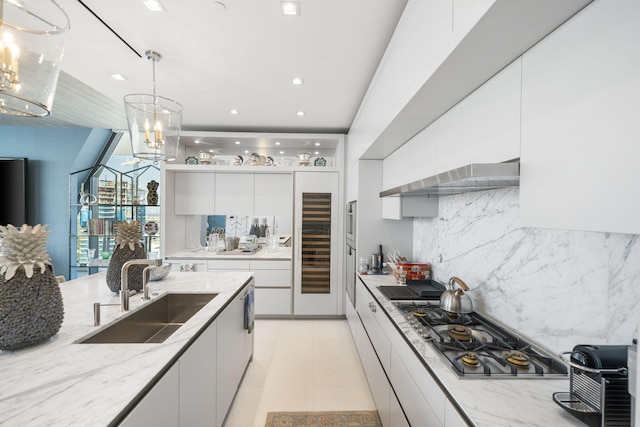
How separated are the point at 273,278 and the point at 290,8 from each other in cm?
323

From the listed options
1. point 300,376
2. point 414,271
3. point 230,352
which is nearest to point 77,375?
point 230,352

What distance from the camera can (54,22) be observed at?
114 centimetres

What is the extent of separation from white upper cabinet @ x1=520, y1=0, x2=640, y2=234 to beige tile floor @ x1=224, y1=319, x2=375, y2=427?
6.87 ft

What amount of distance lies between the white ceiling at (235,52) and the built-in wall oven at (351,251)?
3.90ft

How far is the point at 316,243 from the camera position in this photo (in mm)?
4121

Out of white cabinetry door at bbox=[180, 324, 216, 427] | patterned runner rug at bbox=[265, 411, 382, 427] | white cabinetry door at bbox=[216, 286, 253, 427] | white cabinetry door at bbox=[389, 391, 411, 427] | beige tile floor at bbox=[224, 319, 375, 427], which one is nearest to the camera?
white cabinetry door at bbox=[180, 324, 216, 427]

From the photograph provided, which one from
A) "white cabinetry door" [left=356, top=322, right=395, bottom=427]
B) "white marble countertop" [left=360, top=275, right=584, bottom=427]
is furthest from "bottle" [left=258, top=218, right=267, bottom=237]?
"white marble countertop" [left=360, top=275, right=584, bottom=427]

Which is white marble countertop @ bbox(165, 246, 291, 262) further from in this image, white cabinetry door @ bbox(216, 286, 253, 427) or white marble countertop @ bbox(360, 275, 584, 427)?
white marble countertop @ bbox(360, 275, 584, 427)

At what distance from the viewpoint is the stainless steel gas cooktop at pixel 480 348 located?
1.14m

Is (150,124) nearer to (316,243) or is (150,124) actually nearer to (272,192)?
(272,192)

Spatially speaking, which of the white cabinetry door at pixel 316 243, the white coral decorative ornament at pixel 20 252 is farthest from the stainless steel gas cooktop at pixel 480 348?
the white cabinetry door at pixel 316 243

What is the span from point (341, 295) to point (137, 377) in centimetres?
331

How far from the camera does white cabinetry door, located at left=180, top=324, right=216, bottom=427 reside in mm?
1310

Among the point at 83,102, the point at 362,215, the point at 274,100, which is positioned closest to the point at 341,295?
the point at 362,215
